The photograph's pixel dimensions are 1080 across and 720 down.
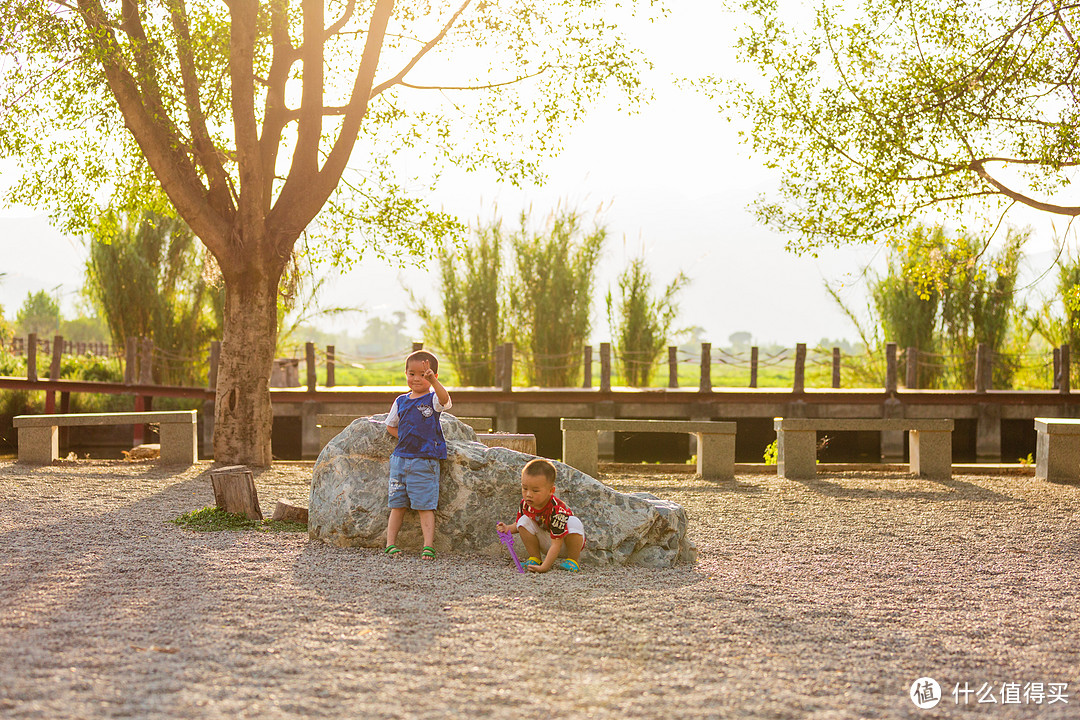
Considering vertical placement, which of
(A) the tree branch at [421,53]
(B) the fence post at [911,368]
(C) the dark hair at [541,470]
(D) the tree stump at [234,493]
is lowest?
(D) the tree stump at [234,493]

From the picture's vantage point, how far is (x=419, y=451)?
6.34 metres

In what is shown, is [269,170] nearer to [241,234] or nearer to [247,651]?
[241,234]

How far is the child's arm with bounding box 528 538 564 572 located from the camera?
19.3 feet

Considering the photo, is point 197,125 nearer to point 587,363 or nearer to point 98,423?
point 98,423

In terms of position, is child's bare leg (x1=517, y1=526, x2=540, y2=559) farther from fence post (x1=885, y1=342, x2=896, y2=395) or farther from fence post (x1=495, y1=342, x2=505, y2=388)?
fence post (x1=885, y1=342, x2=896, y2=395)

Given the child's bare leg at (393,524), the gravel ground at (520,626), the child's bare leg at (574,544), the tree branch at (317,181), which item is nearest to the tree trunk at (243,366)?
the tree branch at (317,181)

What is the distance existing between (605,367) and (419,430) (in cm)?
1438

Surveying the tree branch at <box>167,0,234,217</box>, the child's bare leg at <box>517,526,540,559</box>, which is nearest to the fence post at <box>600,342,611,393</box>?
the tree branch at <box>167,0,234,217</box>

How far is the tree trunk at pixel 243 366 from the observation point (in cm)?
1172

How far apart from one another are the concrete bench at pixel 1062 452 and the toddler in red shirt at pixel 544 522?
306 inches

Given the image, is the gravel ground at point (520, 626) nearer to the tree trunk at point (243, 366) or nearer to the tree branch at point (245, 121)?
the tree trunk at point (243, 366)

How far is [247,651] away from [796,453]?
8.42m

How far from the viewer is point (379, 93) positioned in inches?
488

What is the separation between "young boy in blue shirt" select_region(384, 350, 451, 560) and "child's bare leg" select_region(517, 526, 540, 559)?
634 millimetres
